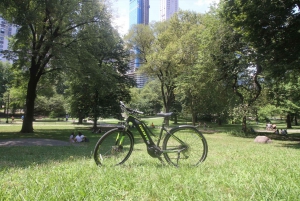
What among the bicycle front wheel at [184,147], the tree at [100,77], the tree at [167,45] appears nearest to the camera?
the bicycle front wheel at [184,147]

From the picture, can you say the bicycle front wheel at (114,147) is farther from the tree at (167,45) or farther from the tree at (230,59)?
the tree at (167,45)

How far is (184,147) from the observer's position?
4645mm

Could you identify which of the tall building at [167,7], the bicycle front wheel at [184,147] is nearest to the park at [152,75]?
the bicycle front wheel at [184,147]

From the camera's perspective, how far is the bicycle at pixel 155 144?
14.6 ft

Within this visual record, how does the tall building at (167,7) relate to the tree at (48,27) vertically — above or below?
above

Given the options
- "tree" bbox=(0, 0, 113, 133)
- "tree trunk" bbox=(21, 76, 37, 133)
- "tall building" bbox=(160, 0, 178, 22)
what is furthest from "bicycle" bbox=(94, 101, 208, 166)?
"tall building" bbox=(160, 0, 178, 22)

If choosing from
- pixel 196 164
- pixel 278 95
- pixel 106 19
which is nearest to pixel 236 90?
pixel 278 95

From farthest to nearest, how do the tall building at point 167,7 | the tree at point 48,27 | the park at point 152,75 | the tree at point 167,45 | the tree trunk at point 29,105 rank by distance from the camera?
the tall building at point 167,7 → the tree at point 167,45 → the tree trunk at point 29,105 → the tree at point 48,27 → the park at point 152,75

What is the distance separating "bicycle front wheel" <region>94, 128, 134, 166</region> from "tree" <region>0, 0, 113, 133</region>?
1293 cm

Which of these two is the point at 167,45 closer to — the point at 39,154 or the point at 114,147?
the point at 39,154

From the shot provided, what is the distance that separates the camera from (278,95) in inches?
874

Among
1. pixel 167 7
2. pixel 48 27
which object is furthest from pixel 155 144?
pixel 167 7

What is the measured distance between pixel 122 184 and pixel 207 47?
742 inches

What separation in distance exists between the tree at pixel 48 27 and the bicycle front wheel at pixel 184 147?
13388mm
